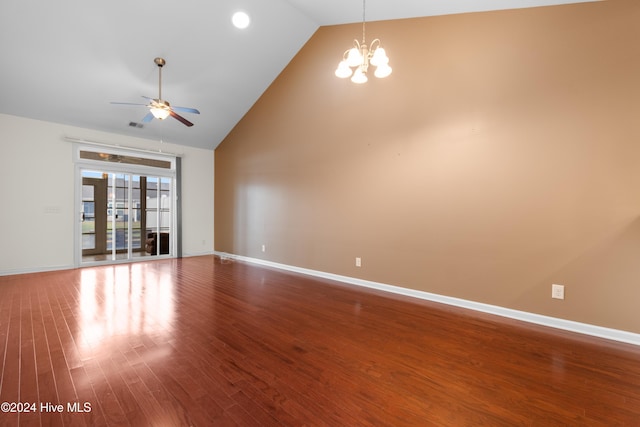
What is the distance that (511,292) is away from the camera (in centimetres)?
295

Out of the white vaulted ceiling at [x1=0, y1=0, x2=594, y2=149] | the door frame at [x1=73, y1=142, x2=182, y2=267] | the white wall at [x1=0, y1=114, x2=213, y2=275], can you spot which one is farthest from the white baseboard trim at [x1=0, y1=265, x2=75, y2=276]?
the white vaulted ceiling at [x1=0, y1=0, x2=594, y2=149]

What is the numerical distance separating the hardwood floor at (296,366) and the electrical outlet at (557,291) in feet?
1.19

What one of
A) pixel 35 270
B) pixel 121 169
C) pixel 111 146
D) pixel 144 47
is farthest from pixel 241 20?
pixel 35 270

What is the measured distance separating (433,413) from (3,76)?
6.92 meters

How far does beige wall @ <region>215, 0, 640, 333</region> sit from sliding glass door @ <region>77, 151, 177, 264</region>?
417cm

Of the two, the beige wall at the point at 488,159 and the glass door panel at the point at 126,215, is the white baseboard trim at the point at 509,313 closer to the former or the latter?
the beige wall at the point at 488,159

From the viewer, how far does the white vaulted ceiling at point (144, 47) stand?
3.39m

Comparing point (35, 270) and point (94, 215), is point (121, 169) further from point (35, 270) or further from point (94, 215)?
point (35, 270)

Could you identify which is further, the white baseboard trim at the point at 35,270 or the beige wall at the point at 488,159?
the white baseboard trim at the point at 35,270

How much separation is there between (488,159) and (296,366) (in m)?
3.08

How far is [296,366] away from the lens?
2.00 m

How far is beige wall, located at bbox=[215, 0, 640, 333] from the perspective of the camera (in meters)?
2.47

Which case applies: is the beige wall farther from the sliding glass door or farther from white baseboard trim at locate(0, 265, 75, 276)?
white baseboard trim at locate(0, 265, 75, 276)

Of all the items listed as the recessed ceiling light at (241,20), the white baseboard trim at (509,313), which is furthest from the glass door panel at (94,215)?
the white baseboard trim at (509,313)
